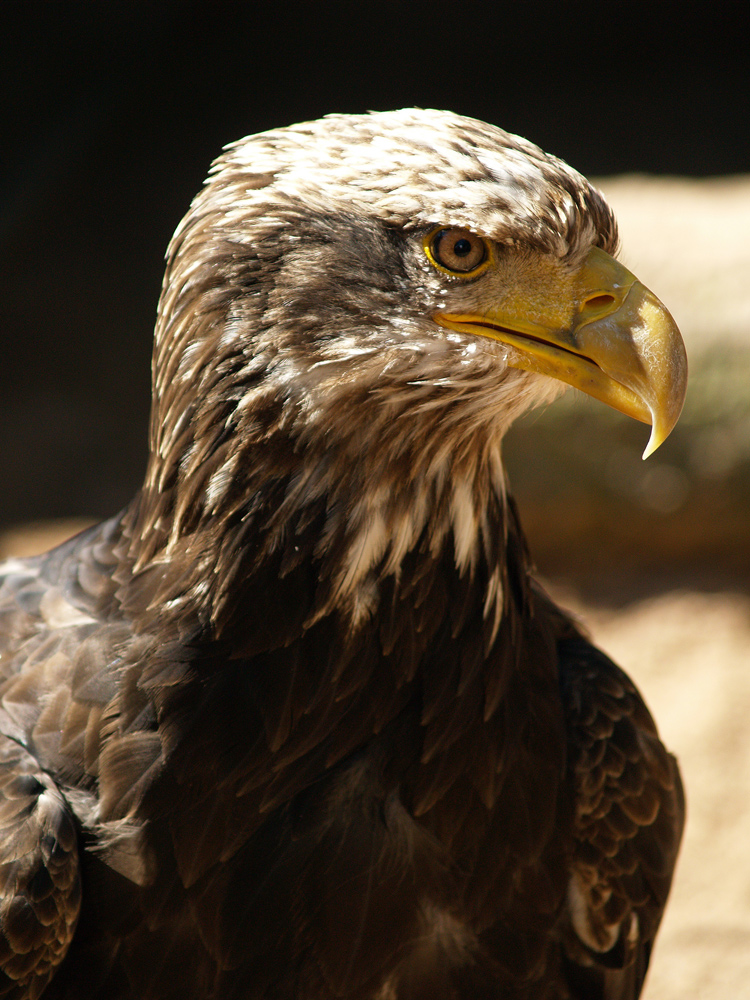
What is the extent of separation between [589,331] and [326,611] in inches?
29.8

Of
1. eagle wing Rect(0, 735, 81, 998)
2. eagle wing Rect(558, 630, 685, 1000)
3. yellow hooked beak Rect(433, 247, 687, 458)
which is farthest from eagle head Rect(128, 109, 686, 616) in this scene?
eagle wing Rect(558, 630, 685, 1000)

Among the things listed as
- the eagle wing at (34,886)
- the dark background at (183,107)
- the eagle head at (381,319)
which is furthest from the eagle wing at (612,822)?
the dark background at (183,107)

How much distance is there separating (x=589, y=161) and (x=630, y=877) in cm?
616

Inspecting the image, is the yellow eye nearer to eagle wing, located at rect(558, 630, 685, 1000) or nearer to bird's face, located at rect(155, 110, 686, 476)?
bird's face, located at rect(155, 110, 686, 476)

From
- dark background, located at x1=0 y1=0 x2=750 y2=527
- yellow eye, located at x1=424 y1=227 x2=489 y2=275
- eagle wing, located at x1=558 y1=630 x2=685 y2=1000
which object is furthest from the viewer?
dark background, located at x1=0 y1=0 x2=750 y2=527

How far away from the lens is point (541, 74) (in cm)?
954

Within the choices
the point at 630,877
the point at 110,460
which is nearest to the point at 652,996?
the point at 630,877

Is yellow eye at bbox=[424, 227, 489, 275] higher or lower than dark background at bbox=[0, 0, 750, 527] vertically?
higher

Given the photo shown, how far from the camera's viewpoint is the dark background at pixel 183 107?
7.80 m

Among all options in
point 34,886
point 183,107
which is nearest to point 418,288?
point 34,886

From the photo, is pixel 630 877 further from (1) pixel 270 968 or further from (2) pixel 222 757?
(2) pixel 222 757

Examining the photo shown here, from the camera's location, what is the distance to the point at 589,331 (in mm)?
2074

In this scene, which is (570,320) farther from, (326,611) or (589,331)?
(326,611)

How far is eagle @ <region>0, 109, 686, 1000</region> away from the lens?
206cm
